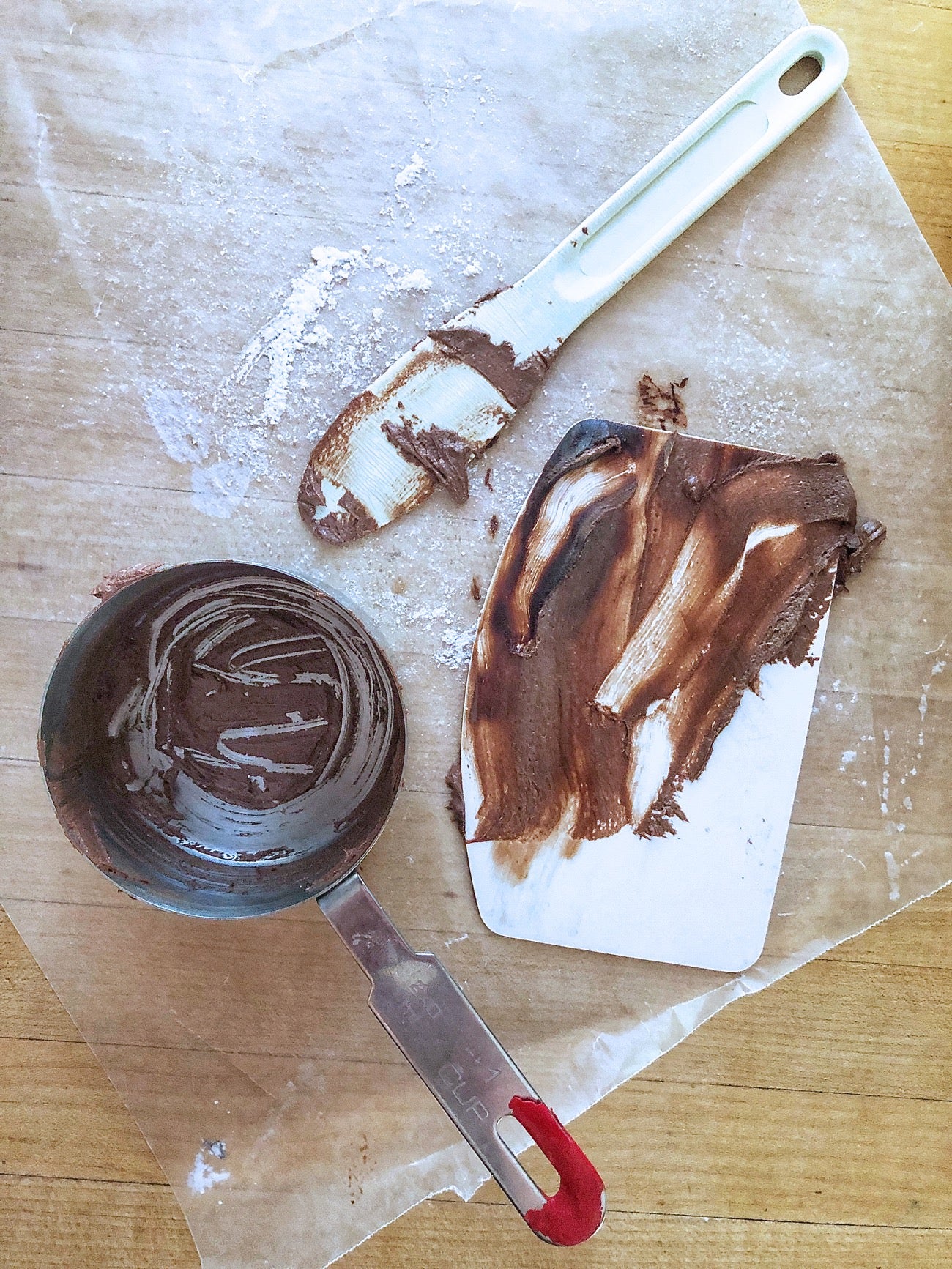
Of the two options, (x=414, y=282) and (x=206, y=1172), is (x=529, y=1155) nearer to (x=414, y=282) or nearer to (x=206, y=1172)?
(x=206, y=1172)

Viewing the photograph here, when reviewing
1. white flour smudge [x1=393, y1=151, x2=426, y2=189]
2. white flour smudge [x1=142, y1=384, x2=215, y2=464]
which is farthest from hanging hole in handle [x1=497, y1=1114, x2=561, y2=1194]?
white flour smudge [x1=393, y1=151, x2=426, y2=189]

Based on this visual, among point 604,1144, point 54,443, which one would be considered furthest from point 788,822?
point 54,443

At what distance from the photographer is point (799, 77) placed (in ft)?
2.67

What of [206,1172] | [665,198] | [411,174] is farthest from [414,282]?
[206,1172]

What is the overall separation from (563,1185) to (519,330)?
30.0 inches

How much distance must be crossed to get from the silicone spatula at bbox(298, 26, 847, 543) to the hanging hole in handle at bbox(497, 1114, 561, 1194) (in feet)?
2.05

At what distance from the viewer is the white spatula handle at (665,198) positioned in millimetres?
792

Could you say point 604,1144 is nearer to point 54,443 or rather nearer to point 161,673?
point 161,673

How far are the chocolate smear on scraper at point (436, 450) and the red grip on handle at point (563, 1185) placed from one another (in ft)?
1.80

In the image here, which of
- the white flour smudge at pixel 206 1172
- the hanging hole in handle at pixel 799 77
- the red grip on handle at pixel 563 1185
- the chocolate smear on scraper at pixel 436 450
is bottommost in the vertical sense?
the white flour smudge at pixel 206 1172

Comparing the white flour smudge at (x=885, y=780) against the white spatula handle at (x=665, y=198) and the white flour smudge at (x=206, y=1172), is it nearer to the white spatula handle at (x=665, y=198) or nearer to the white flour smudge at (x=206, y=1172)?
the white spatula handle at (x=665, y=198)

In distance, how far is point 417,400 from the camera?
79 cm

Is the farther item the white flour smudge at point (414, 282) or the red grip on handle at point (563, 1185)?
the white flour smudge at point (414, 282)

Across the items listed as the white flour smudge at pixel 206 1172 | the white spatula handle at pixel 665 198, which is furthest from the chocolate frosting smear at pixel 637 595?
the white flour smudge at pixel 206 1172
